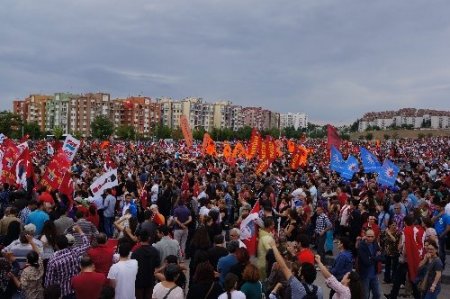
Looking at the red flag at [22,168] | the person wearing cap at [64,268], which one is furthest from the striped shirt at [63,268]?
the red flag at [22,168]

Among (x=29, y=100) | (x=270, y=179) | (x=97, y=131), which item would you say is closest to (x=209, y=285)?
(x=270, y=179)

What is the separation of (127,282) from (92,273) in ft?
1.63

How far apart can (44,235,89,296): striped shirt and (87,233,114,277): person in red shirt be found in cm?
19

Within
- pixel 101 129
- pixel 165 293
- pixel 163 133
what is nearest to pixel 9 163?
pixel 165 293

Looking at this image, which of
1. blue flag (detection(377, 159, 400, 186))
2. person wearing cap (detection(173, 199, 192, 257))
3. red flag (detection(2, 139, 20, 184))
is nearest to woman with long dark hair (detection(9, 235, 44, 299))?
person wearing cap (detection(173, 199, 192, 257))

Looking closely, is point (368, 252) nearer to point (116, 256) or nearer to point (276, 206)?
point (116, 256)

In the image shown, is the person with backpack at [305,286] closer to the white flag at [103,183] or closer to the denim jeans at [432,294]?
the denim jeans at [432,294]

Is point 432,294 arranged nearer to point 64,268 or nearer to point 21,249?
point 64,268

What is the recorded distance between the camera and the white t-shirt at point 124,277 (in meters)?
5.90

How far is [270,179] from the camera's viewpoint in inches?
717

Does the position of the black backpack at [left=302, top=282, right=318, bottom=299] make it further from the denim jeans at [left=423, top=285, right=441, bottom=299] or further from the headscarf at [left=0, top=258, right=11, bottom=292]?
the headscarf at [left=0, top=258, right=11, bottom=292]

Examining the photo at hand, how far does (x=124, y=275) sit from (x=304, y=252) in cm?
230

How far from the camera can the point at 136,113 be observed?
156 m

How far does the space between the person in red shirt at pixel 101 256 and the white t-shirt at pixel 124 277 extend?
56 centimetres
